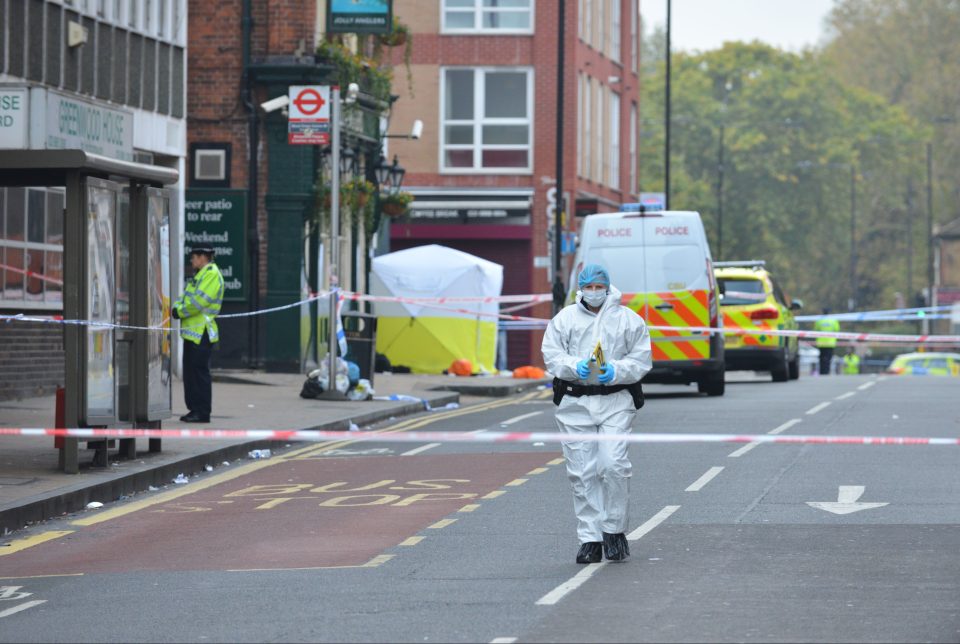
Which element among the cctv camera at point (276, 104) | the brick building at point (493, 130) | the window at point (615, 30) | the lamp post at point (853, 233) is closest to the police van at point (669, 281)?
the cctv camera at point (276, 104)

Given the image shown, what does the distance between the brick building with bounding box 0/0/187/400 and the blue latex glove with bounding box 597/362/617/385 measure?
1034 cm

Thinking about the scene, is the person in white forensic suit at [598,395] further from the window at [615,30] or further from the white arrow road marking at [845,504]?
the window at [615,30]

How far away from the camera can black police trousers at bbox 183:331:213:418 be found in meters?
20.5

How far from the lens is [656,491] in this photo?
15.0 metres

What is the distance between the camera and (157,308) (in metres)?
17.0

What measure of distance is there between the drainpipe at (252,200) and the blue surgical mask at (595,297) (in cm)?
2134

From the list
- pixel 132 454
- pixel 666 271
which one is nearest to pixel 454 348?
pixel 666 271

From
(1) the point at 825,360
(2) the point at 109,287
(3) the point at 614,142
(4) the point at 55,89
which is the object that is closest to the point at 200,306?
(4) the point at 55,89

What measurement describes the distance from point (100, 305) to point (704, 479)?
16.3ft

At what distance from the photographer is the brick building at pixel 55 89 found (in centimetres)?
2362

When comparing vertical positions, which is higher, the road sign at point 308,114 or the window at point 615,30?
the window at point 615,30

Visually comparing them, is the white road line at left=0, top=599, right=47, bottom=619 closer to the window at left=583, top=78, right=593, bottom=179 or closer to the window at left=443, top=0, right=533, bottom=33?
the window at left=443, top=0, right=533, bottom=33

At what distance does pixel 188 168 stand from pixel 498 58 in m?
19.2

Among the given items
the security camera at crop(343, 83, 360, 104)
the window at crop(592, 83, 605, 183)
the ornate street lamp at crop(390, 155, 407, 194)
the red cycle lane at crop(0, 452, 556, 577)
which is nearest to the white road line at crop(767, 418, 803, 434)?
the red cycle lane at crop(0, 452, 556, 577)
